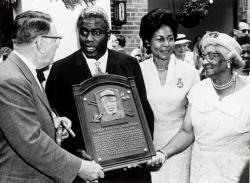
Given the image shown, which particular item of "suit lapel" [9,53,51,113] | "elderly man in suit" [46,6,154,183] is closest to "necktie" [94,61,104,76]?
"elderly man in suit" [46,6,154,183]

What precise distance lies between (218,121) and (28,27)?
1.51 m

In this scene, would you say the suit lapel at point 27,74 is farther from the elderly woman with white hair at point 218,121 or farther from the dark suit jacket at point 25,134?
the elderly woman with white hair at point 218,121

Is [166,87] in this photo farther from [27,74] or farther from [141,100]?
[27,74]

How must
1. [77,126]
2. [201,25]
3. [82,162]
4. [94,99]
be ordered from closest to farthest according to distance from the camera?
[82,162] < [94,99] < [77,126] < [201,25]

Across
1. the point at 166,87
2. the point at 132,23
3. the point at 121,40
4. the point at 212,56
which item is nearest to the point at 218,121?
the point at 212,56

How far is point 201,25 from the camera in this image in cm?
1467

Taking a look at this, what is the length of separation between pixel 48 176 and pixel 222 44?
163cm

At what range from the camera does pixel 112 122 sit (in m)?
2.80

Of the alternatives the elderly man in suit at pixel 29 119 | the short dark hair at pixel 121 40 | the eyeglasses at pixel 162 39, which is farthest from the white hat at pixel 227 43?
the short dark hair at pixel 121 40

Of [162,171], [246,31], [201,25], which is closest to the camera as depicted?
[162,171]

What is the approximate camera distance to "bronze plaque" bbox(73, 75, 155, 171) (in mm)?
2712

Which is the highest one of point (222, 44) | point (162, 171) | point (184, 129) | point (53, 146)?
point (222, 44)

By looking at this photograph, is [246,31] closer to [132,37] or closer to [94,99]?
[132,37]

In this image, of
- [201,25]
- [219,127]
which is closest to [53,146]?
[219,127]
